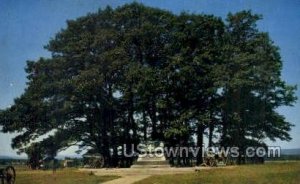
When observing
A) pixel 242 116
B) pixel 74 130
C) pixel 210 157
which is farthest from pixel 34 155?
pixel 242 116

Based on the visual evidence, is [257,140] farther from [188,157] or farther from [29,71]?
[29,71]

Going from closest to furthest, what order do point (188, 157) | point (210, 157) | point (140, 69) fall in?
point (210, 157)
point (140, 69)
point (188, 157)

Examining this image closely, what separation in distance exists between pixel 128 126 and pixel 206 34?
10798 millimetres

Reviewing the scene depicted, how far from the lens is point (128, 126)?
43438 millimetres

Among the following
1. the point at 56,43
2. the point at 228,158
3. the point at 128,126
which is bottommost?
the point at 228,158

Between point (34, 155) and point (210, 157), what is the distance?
50.9 ft

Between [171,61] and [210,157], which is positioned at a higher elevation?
[171,61]

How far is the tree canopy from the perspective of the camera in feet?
133

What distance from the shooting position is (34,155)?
4219 centimetres

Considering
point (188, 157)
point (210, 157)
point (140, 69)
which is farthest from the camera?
point (188, 157)

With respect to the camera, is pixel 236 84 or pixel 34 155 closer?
pixel 236 84

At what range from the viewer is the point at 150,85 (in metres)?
39.5

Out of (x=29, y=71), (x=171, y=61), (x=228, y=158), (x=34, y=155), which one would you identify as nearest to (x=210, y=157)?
(x=228, y=158)

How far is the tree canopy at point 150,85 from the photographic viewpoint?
133 feet
